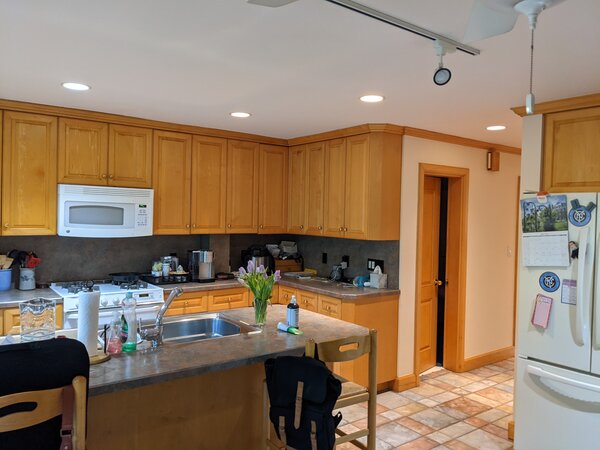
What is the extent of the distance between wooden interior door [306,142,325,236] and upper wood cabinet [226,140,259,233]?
0.54 metres

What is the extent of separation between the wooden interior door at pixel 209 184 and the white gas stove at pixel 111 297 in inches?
30.7

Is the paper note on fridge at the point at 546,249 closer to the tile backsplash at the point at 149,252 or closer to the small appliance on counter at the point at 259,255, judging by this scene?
the tile backsplash at the point at 149,252

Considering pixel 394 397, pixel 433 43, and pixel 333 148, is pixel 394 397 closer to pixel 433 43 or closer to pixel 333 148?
pixel 333 148

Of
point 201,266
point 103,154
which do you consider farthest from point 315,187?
point 103,154

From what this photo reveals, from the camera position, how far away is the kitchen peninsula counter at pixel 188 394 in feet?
6.61

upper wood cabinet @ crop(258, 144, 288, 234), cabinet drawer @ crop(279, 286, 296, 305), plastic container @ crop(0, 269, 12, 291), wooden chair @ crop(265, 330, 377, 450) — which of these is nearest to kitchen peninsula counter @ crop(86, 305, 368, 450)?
wooden chair @ crop(265, 330, 377, 450)

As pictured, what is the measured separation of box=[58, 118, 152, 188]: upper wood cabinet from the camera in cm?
384

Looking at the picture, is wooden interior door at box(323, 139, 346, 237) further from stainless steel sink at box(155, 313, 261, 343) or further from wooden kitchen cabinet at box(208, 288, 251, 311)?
stainless steel sink at box(155, 313, 261, 343)

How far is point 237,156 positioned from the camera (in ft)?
15.6

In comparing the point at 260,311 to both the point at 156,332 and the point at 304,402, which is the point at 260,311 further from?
the point at 304,402

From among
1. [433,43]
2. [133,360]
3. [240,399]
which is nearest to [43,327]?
[133,360]

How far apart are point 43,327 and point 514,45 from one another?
8.19 ft

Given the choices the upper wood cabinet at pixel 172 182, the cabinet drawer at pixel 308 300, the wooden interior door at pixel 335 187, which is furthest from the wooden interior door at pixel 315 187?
the upper wood cabinet at pixel 172 182

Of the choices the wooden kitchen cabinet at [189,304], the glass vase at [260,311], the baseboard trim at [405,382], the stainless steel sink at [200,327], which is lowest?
the baseboard trim at [405,382]
